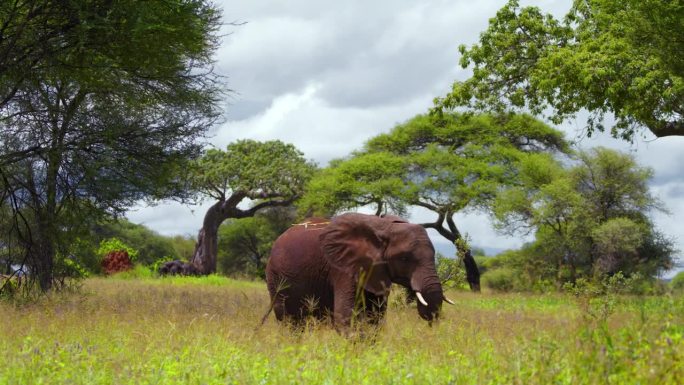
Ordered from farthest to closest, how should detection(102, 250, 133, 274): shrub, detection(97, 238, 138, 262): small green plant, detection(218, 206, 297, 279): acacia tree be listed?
detection(218, 206, 297, 279): acacia tree, detection(97, 238, 138, 262): small green plant, detection(102, 250, 133, 274): shrub

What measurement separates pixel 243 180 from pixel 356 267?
33.0m

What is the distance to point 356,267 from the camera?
975cm

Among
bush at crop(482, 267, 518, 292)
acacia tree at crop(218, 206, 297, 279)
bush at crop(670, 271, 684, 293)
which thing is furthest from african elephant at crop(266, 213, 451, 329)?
acacia tree at crop(218, 206, 297, 279)

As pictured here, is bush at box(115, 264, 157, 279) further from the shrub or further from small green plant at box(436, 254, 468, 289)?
small green plant at box(436, 254, 468, 289)

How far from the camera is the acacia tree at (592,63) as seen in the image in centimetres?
1606

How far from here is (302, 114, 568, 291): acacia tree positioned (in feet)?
111

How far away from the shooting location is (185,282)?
3278cm

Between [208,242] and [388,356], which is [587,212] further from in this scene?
[388,356]

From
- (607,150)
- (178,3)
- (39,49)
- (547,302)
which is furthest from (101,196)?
(607,150)

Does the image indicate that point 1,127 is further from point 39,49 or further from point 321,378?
point 321,378

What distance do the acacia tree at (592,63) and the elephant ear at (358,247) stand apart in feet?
28.5

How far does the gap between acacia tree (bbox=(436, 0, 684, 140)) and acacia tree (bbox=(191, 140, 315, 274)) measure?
1943cm

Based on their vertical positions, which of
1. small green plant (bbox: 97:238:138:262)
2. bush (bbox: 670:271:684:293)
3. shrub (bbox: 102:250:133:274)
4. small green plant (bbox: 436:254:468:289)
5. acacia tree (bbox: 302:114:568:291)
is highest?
acacia tree (bbox: 302:114:568:291)

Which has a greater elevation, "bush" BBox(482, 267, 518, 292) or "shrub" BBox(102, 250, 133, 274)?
"shrub" BBox(102, 250, 133, 274)
